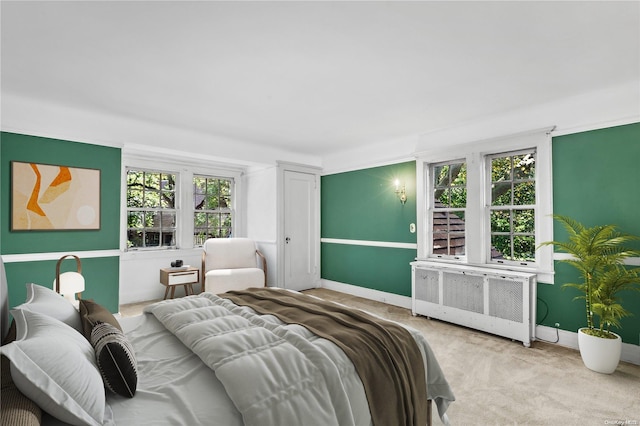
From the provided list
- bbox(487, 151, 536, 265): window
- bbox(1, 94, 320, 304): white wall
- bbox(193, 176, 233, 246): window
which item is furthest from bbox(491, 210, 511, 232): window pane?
bbox(193, 176, 233, 246): window

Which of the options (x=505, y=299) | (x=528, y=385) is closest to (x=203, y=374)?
(x=528, y=385)

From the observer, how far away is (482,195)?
418 cm

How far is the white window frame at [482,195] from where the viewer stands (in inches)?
143

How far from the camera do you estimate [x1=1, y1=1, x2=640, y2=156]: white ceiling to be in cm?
206

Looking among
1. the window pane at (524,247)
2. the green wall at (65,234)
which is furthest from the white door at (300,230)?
the window pane at (524,247)

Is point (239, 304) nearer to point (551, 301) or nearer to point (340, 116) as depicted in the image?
point (340, 116)

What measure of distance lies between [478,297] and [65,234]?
194 inches

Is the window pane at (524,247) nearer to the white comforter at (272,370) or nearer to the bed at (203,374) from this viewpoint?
the bed at (203,374)

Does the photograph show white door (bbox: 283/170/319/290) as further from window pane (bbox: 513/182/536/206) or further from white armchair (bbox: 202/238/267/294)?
window pane (bbox: 513/182/536/206)

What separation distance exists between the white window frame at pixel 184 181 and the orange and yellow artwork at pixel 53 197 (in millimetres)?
1216

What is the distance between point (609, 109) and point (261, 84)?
11.3ft

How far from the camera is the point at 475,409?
2.32 meters

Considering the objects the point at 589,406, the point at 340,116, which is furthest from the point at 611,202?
the point at 340,116

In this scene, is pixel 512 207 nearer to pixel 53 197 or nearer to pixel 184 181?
pixel 184 181
